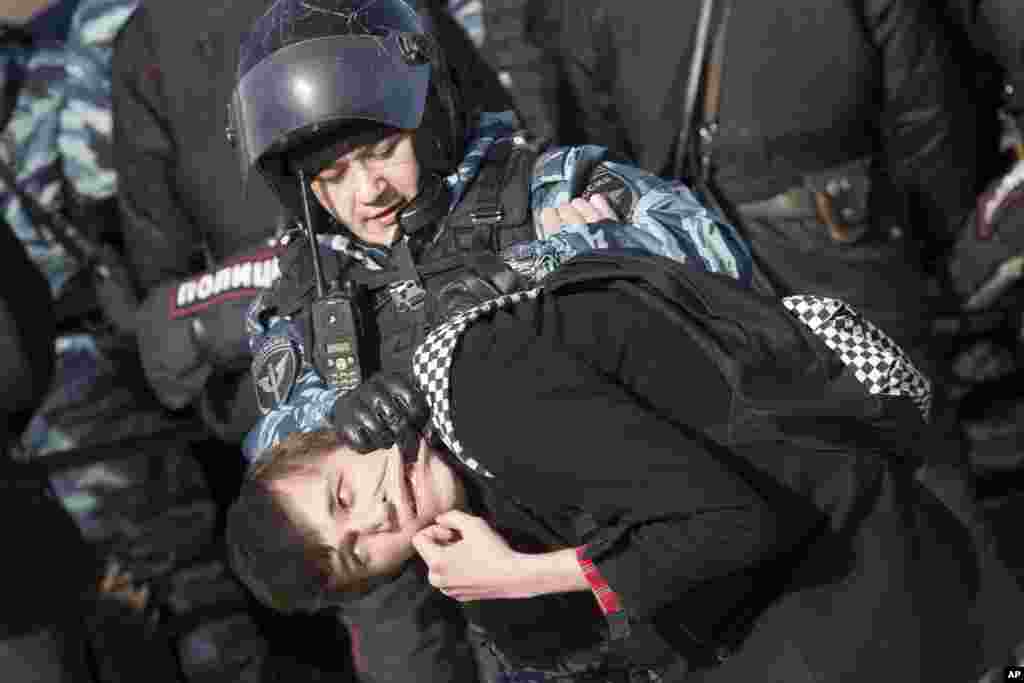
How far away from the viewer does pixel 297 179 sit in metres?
2.72

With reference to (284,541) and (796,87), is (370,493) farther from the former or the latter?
(796,87)

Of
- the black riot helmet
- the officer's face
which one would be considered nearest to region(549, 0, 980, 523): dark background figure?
the black riot helmet

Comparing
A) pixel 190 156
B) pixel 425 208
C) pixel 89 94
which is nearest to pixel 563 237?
pixel 425 208

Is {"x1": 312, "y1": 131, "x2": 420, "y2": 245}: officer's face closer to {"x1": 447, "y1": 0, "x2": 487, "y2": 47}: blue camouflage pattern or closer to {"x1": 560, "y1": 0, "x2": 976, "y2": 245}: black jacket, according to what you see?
{"x1": 560, "y1": 0, "x2": 976, "y2": 245}: black jacket

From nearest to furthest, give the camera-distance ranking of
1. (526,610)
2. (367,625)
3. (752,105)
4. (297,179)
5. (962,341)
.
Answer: (526,610) → (297,179) → (367,625) → (752,105) → (962,341)

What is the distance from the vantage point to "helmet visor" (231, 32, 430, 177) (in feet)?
8.32

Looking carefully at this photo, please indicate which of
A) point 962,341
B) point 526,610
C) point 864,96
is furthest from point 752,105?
point 526,610

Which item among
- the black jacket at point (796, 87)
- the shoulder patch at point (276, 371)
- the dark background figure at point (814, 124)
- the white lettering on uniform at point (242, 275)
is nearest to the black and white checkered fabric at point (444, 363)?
the shoulder patch at point (276, 371)

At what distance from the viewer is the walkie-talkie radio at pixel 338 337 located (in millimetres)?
2531

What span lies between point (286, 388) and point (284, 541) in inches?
11.6

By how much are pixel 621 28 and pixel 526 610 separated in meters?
1.84

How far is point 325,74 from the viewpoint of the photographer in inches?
100

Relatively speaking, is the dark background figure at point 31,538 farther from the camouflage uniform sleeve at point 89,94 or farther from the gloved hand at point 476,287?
the gloved hand at point 476,287

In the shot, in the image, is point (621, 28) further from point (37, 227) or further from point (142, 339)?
point (37, 227)
